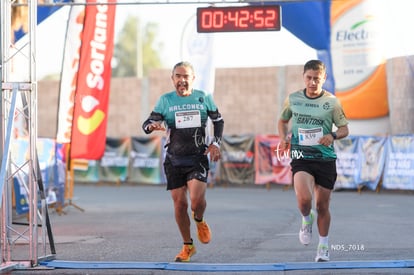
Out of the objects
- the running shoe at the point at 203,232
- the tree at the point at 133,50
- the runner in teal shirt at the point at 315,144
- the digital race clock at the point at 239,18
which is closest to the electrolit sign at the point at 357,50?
the digital race clock at the point at 239,18

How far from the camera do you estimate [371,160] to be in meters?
23.5

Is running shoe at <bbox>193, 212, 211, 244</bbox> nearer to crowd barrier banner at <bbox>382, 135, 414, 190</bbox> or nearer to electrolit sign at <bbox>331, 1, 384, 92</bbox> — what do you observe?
crowd barrier banner at <bbox>382, 135, 414, 190</bbox>

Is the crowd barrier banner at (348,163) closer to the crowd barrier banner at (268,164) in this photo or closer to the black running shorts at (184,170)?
the crowd barrier banner at (268,164)

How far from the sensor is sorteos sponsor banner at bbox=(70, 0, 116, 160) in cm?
1527

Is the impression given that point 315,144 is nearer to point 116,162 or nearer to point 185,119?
point 185,119

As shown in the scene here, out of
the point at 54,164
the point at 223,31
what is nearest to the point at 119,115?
the point at 54,164

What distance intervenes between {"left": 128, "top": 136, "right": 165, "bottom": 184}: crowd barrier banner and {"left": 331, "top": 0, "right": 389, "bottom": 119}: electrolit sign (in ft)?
21.9

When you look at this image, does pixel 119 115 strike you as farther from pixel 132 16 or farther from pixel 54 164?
pixel 132 16

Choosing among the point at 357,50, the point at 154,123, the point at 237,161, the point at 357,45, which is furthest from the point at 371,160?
the point at 154,123

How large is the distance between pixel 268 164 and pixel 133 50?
75.7 meters

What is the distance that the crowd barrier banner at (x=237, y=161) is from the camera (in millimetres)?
27531

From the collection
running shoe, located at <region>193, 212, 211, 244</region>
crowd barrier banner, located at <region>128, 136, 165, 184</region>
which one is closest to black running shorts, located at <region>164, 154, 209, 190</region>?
running shoe, located at <region>193, 212, 211, 244</region>

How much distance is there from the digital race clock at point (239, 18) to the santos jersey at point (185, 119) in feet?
9.48

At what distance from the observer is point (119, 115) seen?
3875 centimetres
